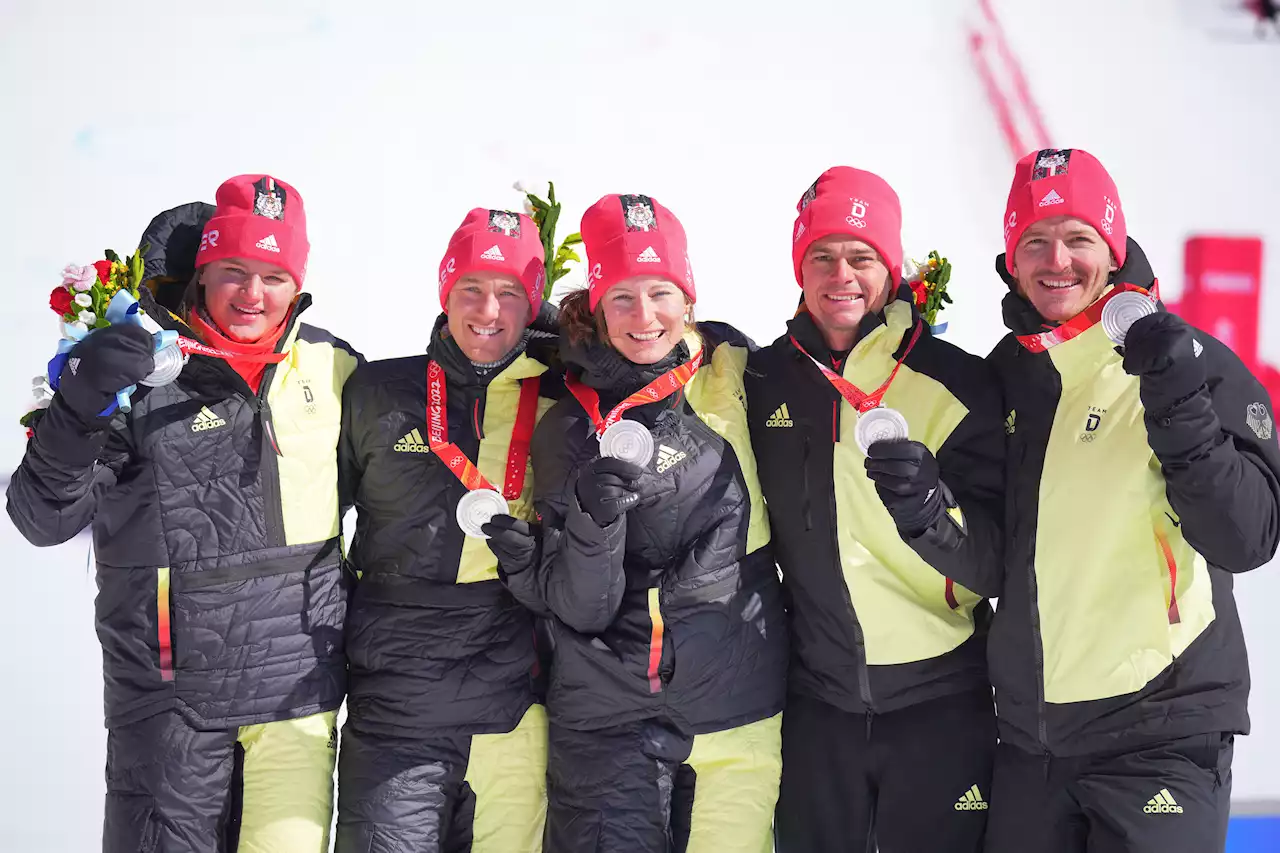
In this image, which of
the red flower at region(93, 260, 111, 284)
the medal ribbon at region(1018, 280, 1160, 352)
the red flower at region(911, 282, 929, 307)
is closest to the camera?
the medal ribbon at region(1018, 280, 1160, 352)

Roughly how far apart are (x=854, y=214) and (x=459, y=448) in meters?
1.13

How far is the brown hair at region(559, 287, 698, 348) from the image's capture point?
8.66 feet

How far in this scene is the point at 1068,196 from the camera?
2.47 metres

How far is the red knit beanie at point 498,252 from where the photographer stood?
9.07 ft

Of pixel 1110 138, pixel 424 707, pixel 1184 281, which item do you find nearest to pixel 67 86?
pixel 424 707

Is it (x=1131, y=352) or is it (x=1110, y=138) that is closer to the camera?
(x=1131, y=352)

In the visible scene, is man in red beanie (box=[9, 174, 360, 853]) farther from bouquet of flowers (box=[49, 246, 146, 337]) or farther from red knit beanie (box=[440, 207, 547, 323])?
red knit beanie (box=[440, 207, 547, 323])

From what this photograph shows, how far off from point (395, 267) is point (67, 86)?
53.7 inches

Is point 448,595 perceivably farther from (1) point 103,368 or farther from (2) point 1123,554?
(2) point 1123,554

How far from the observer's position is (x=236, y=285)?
2.69 m

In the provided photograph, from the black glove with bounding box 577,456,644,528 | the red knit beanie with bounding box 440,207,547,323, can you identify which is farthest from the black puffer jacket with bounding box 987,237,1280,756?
the red knit beanie with bounding box 440,207,547,323

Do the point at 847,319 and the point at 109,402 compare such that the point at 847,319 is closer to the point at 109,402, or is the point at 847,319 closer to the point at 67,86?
the point at 109,402

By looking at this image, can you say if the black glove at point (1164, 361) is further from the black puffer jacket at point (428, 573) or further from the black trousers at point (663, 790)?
the black puffer jacket at point (428, 573)

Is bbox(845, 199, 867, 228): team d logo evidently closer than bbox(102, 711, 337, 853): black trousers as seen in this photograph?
Result: No
